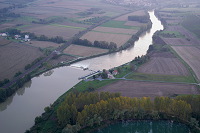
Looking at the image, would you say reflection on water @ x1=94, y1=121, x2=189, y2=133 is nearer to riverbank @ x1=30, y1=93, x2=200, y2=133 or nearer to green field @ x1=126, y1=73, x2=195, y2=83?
riverbank @ x1=30, y1=93, x2=200, y2=133

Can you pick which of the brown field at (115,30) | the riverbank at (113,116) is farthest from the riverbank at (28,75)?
the brown field at (115,30)

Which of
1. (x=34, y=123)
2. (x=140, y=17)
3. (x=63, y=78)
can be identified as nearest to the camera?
(x=34, y=123)

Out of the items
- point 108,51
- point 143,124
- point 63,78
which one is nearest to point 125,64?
point 108,51

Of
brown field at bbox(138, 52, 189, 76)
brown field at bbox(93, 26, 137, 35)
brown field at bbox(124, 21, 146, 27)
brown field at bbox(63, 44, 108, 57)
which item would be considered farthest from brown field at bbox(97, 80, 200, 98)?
brown field at bbox(124, 21, 146, 27)

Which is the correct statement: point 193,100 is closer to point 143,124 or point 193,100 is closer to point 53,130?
point 143,124

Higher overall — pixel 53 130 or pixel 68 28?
pixel 68 28

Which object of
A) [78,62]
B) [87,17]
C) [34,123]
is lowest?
[34,123]
